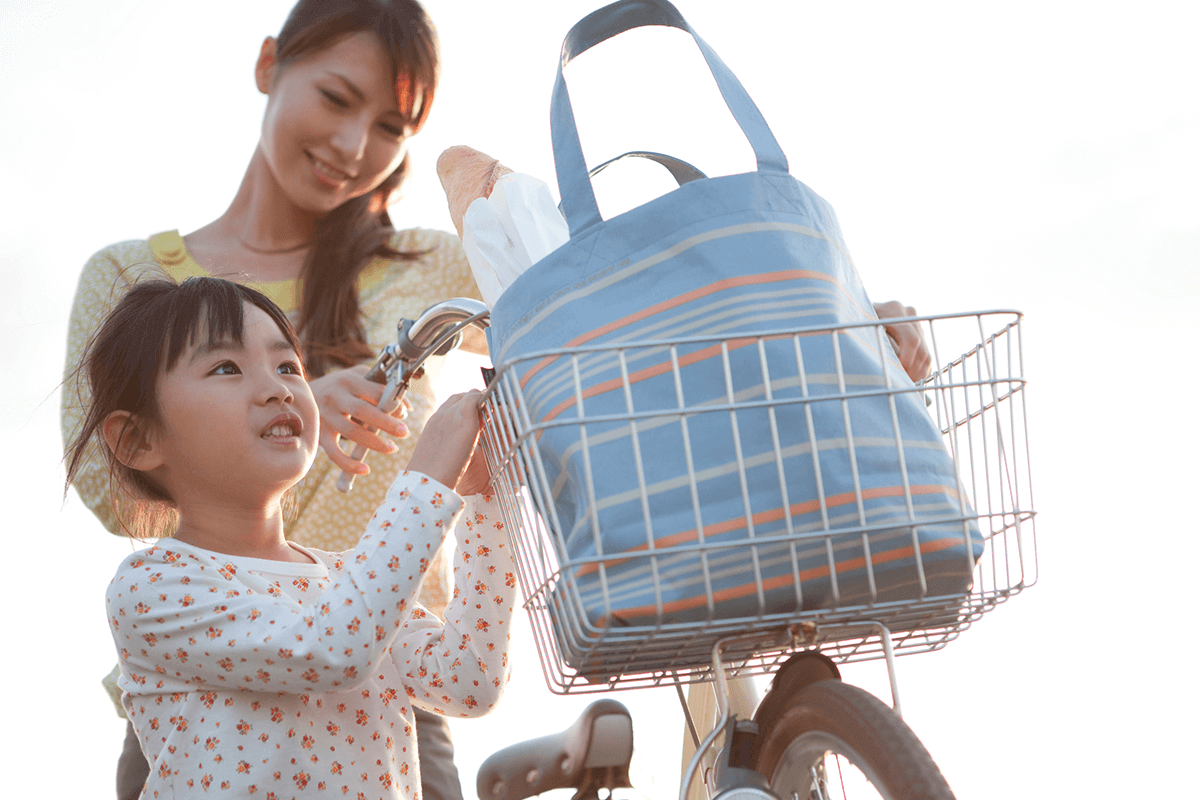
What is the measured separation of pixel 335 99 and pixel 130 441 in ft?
2.26

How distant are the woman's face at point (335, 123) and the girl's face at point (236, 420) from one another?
1.74 feet

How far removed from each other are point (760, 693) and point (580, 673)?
345 millimetres

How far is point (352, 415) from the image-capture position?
1.15 metres

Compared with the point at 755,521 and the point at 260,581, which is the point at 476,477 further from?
the point at 755,521

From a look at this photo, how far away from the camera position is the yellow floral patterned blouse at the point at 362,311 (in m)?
1.42

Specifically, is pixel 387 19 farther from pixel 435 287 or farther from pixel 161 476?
pixel 161 476

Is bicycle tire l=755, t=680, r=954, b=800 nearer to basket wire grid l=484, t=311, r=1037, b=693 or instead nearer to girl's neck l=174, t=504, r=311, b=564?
basket wire grid l=484, t=311, r=1037, b=693

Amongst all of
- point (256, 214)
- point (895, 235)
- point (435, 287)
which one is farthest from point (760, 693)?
point (895, 235)

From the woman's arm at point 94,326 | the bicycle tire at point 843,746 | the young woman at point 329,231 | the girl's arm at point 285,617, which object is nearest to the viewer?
the bicycle tire at point 843,746

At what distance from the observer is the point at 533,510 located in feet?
2.82

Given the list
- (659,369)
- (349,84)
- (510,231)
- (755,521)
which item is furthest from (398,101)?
(755,521)

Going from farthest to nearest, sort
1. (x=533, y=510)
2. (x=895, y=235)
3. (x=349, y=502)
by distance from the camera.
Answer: (x=895, y=235), (x=349, y=502), (x=533, y=510)

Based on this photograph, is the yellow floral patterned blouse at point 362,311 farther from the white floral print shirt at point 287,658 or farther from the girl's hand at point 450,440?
the girl's hand at point 450,440

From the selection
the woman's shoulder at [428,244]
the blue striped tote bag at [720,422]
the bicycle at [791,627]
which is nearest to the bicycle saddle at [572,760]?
the bicycle at [791,627]
